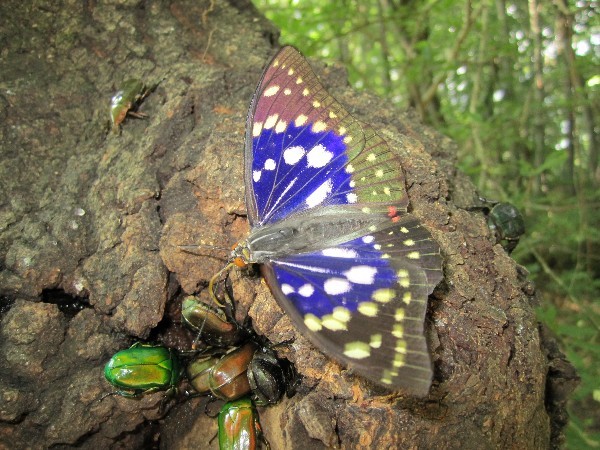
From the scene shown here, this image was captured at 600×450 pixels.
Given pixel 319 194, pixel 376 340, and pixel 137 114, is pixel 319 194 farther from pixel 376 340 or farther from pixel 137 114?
pixel 137 114

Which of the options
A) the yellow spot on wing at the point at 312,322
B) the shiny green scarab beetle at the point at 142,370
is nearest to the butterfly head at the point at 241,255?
the yellow spot on wing at the point at 312,322

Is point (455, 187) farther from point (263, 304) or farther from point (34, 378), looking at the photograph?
point (34, 378)

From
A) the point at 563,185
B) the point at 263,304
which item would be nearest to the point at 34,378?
the point at 263,304

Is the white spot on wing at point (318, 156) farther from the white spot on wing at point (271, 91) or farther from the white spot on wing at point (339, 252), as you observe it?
the white spot on wing at point (339, 252)

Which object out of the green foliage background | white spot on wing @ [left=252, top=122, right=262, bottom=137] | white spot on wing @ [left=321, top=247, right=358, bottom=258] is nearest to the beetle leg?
white spot on wing @ [left=252, top=122, right=262, bottom=137]

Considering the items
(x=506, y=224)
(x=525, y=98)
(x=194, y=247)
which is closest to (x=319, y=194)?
(x=194, y=247)
